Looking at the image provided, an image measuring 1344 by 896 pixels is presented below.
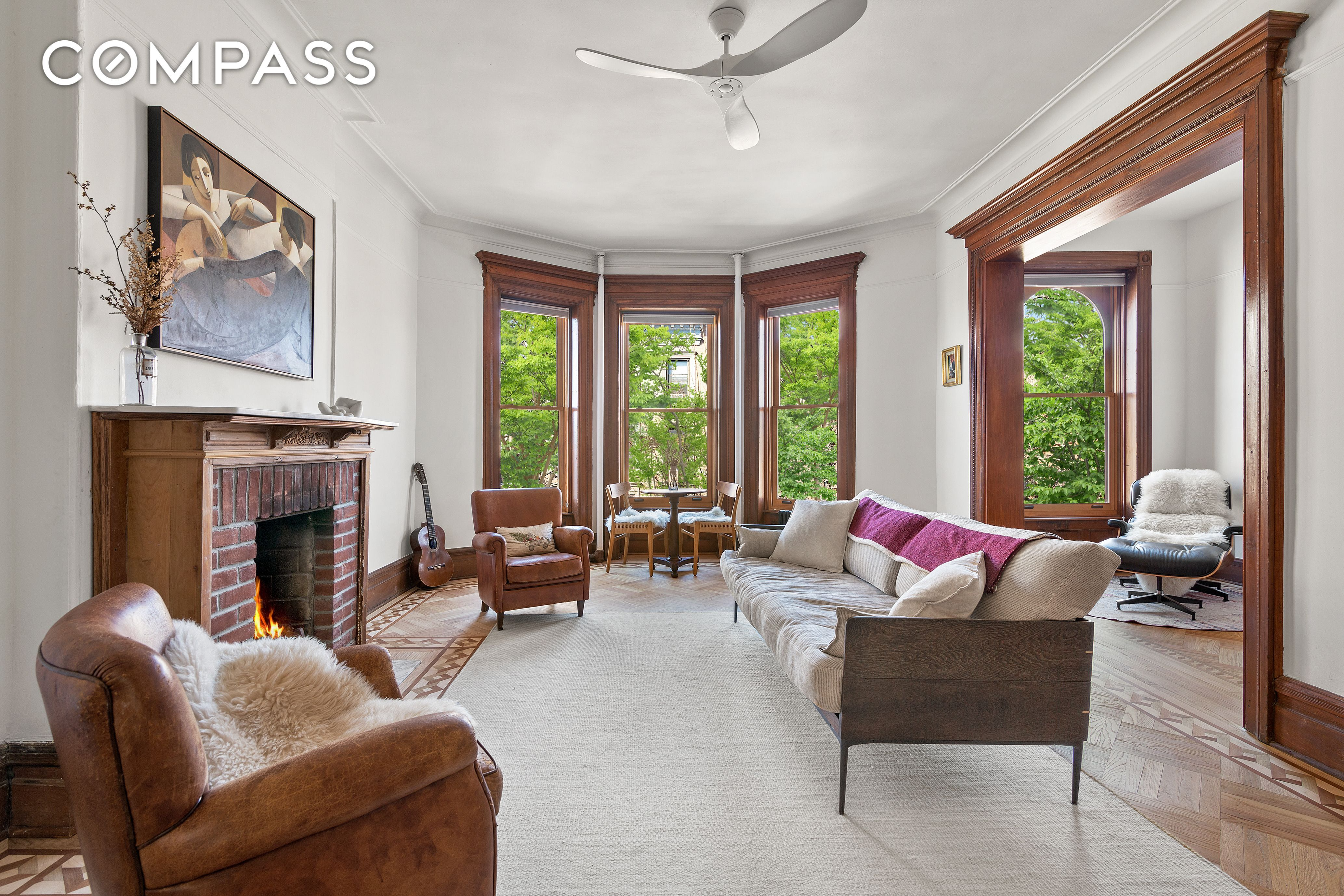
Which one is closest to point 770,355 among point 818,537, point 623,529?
point 623,529

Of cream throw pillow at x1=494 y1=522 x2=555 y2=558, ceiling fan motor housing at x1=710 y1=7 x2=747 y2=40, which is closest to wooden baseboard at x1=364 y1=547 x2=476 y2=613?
cream throw pillow at x1=494 y1=522 x2=555 y2=558

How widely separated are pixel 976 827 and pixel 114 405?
2.96 meters

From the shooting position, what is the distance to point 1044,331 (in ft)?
20.1

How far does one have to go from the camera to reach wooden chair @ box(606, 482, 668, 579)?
5840mm

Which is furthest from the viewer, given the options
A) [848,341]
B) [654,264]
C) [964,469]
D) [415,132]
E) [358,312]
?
[654,264]

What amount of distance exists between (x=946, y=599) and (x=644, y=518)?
406cm

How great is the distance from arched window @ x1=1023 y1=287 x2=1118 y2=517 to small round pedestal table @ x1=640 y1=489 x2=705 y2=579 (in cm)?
320

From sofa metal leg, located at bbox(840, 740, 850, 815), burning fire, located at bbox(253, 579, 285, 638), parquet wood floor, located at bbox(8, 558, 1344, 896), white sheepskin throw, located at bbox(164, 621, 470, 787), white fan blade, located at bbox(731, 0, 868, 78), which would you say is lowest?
parquet wood floor, located at bbox(8, 558, 1344, 896)

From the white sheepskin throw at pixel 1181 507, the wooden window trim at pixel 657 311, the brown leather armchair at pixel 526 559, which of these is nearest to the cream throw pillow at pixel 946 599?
the brown leather armchair at pixel 526 559

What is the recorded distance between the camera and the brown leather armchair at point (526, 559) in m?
4.13

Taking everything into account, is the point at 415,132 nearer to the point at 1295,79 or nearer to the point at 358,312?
the point at 358,312

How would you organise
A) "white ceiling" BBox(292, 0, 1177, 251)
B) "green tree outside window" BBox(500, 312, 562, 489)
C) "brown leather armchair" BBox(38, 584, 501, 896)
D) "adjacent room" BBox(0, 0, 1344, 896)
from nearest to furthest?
1. "brown leather armchair" BBox(38, 584, 501, 896)
2. "adjacent room" BBox(0, 0, 1344, 896)
3. "white ceiling" BBox(292, 0, 1177, 251)
4. "green tree outside window" BBox(500, 312, 562, 489)

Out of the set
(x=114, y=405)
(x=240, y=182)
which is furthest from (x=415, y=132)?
(x=114, y=405)

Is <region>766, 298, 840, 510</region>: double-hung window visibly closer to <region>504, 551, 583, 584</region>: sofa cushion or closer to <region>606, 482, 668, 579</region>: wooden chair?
<region>606, 482, 668, 579</region>: wooden chair
